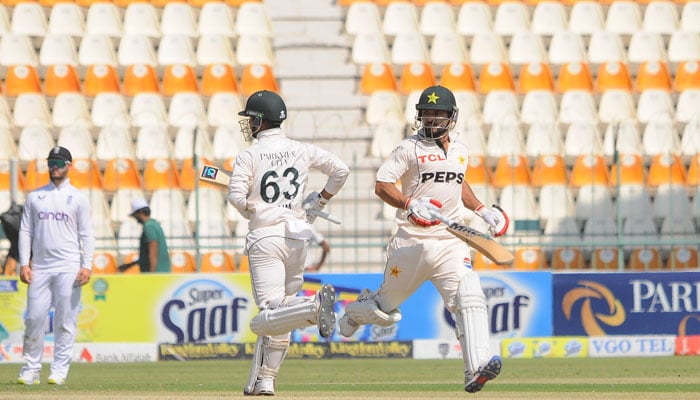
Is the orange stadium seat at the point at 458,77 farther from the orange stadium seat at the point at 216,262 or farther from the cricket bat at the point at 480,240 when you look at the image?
the cricket bat at the point at 480,240

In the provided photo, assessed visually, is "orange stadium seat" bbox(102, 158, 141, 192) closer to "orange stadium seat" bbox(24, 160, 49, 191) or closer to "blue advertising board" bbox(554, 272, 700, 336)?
"orange stadium seat" bbox(24, 160, 49, 191)

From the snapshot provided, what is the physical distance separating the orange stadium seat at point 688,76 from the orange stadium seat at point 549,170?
292 cm

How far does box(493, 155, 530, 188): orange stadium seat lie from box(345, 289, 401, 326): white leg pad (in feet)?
29.2

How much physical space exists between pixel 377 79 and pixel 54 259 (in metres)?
9.20

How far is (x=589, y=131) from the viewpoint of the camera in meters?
17.8

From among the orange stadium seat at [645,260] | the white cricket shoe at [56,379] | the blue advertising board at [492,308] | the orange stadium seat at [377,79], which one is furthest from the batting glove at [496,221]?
the orange stadium seat at [377,79]

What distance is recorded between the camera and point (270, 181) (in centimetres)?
809

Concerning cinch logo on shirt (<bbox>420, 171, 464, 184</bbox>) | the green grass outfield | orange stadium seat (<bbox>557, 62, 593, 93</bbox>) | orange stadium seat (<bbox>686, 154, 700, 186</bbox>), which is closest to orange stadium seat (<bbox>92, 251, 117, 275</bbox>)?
the green grass outfield

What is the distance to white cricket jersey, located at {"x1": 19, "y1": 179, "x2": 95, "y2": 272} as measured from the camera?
1028 centimetres

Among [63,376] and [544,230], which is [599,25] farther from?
[63,376]

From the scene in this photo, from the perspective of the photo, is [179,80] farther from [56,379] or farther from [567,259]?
[56,379]

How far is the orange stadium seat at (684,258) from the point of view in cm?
1570

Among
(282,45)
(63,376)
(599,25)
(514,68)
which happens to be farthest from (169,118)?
(63,376)

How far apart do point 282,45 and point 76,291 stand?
31.2ft
